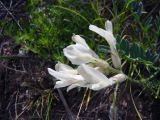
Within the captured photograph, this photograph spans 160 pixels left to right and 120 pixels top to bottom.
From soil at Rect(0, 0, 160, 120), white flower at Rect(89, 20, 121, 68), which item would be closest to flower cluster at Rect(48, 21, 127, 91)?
white flower at Rect(89, 20, 121, 68)

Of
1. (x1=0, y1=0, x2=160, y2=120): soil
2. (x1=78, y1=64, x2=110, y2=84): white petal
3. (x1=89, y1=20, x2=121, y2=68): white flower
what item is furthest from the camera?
(x1=0, y1=0, x2=160, y2=120): soil

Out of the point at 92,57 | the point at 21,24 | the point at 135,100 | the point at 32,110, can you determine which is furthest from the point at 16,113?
the point at 92,57

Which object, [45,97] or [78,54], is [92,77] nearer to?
[78,54]

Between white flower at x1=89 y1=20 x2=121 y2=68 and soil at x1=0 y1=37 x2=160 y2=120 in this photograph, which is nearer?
white flower at x1=89 y1=20 x2=121 y2=68

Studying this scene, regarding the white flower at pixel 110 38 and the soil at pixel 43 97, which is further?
the soil at pixel 43 97

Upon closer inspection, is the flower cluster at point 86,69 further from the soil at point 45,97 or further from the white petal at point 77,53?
the soil at point 45,97

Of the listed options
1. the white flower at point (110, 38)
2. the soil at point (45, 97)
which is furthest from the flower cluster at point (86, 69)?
the soil at point (45, 97)

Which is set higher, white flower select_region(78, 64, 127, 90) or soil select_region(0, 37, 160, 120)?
white flower select_region(78, 64, 127, 90)

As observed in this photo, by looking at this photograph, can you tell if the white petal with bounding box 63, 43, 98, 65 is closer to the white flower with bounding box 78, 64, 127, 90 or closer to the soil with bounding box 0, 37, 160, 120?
the white flower with bounding box 78, 64, 127, 90

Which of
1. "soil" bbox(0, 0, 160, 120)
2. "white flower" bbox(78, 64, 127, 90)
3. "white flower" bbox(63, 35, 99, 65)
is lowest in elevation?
"soil" bbox(0, 0, 160, 120)
